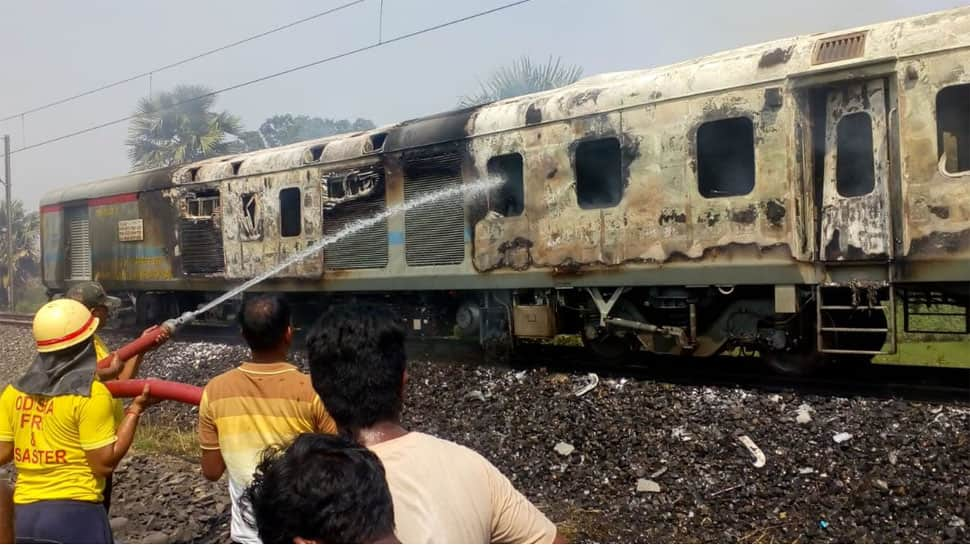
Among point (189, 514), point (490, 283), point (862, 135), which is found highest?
point (862, 135)

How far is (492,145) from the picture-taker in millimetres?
9422

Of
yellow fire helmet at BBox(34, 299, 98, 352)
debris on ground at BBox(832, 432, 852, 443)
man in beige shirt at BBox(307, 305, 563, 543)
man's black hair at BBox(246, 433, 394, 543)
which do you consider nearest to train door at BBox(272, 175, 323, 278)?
debris on ground at BBox(832, 432, 852, 443)

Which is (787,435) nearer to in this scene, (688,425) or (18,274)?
(688,425)

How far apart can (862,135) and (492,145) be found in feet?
13.3

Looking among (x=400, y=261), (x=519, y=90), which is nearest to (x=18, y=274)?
(x=519, y=90)

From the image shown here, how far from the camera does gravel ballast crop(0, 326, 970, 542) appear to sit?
16.2 ft

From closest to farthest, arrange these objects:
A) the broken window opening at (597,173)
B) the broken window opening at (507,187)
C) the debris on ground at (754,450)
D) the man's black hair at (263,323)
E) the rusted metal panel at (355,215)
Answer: the man's black hair at (263,323)
the debris on ground at (754,450)
the broken window opening at (597,173)
the broken window opening at (507,187)
the rusted metal panel at (355,215)

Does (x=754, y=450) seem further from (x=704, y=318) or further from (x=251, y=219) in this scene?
(x=251, y=219)

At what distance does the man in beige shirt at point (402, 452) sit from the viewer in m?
2.02

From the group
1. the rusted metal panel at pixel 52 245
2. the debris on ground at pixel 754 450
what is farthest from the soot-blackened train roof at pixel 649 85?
the rusted metal panel at pixel 52 245

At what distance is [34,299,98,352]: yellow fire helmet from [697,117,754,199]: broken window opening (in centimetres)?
591

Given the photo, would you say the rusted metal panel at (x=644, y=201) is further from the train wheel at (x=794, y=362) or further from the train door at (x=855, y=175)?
the train wheel at (x=794, y=362)

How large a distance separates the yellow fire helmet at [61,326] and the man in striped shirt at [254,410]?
2.17 feet

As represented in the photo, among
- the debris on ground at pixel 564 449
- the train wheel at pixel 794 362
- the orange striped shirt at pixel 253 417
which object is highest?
the orange striped shirt at pixel 253 417
